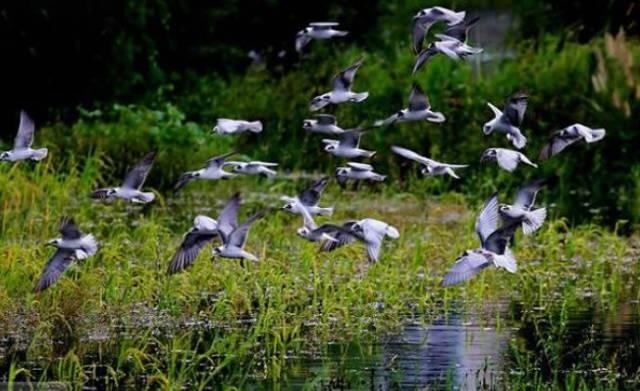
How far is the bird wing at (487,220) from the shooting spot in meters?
10.2

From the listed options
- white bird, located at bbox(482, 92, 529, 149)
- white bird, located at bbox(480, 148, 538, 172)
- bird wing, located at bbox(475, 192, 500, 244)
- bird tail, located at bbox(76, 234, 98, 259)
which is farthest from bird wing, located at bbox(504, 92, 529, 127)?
bird tail, located at bbox(76, 234, 98, 259)

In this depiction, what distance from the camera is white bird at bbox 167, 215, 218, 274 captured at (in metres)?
10.8

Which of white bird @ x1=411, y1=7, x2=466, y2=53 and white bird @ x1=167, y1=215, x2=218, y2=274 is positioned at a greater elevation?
white bird @ x1=411, y1=7, x2=466, y2=53

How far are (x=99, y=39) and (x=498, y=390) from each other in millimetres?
11802

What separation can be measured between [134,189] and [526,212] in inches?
94.0

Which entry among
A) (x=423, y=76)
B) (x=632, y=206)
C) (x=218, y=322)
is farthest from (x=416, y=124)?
(x=218, y=322)

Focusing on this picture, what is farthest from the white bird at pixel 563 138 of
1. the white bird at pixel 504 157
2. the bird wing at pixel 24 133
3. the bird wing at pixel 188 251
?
the bird wing at pixel 24 133

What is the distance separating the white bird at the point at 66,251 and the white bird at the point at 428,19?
2294 mm

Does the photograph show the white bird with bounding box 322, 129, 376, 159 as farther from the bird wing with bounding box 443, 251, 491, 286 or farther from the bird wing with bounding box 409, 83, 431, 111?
the bird wing with bounding box 443, 251, 491, 286

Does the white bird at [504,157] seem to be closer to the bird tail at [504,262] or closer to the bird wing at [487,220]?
the bird wing at [487,220]

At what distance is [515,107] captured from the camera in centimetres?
1059

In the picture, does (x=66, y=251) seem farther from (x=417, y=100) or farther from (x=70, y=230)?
(x=417, y=100)

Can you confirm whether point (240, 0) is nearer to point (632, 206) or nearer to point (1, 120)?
point (1, 120)

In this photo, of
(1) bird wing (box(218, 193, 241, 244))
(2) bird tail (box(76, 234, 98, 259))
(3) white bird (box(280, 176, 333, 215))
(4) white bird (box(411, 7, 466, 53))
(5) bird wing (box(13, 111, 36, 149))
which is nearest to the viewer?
(2) bird tail (box(76, 234, 98, 259))
